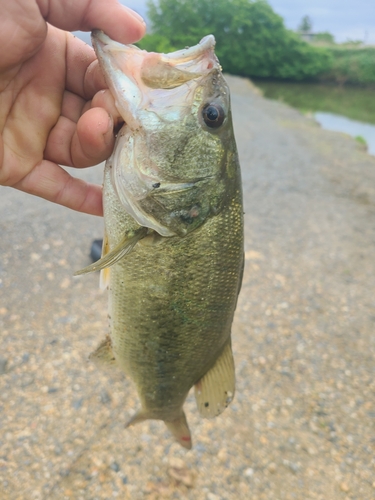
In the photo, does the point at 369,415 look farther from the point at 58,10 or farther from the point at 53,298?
the point at 58,10

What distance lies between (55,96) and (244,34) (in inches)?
1846

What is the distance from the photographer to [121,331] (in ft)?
6.57

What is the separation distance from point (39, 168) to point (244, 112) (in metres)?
17.3

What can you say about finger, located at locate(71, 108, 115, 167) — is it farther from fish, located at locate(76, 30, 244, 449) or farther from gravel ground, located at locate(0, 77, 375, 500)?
gravel ground, located at locate(0, 77, 375, 500)

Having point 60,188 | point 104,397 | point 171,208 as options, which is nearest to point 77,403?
point 104,397

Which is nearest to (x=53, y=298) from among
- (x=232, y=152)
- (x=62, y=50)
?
(x=62, y=50)

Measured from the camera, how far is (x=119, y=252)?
1598 millimetres

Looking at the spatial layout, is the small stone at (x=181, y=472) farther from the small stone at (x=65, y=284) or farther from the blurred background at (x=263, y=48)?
the blurred background at (x=263, y=48)

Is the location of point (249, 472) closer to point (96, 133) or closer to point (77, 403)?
point (77, 403)

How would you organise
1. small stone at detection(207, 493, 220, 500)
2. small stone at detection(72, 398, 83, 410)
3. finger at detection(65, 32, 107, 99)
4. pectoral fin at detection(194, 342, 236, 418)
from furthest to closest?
1. small stone at detection(72, 398, 83, 410)
2. small stone at detection(207, 493, 220, 500)
3. pectoral fin at detection(194, 342, 236, 418)
4. finger at detection(65, 32, 107, 99)

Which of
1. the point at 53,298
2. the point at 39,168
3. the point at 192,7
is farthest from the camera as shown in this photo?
the point at 192,7

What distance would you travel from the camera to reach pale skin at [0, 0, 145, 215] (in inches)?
66.0

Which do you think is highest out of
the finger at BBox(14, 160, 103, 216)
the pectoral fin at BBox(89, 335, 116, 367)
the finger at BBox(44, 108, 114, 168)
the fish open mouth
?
the fish open mouth

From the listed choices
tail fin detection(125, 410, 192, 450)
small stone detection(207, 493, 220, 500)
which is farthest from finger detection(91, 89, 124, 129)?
small stone detection(207, 493, 220, 500)
